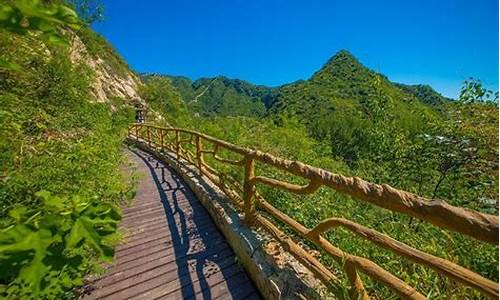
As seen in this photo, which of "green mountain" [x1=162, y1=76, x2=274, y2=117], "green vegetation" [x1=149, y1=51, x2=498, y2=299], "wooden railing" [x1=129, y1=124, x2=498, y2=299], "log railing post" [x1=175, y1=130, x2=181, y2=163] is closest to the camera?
"wooden railing" [x1=129, y1=124, x2=498, y2=299]

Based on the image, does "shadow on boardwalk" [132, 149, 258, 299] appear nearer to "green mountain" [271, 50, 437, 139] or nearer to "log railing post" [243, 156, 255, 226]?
"log railing post" [243, 156, 255, 226]

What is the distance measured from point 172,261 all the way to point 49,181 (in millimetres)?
2164

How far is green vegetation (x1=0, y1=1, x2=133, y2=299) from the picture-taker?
2.92ft

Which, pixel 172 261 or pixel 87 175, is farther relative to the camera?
pixel 87 175

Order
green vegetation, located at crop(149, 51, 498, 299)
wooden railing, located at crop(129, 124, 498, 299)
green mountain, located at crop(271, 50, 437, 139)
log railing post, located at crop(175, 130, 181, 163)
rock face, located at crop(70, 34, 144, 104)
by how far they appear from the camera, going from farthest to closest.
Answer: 1. green mountain, located at crop(271, 50, 437, 139)
2. rock face, located at crop(70, 34, 144, 104)
3. log railing post, located at crop(175, 130, 181, 163)
4. green vegetation, located at crop(149, 51, 498, 299)
5. wooden railing, located at crop(129, 124, 498, 299)

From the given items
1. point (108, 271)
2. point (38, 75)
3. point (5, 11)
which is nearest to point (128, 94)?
point (38, 75)

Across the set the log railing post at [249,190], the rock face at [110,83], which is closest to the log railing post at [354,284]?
the log railing post at [249,190]

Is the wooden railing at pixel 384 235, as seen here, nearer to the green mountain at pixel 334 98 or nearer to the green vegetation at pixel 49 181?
the green vegetation at pixel 49 181

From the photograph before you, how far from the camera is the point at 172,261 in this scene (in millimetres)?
3912

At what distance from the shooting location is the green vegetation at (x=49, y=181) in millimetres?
889

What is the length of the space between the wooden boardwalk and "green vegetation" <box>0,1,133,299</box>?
40 cm

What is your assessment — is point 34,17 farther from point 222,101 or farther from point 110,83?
point 222,101

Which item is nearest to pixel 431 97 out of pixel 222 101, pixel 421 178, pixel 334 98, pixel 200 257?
pixel 334 98

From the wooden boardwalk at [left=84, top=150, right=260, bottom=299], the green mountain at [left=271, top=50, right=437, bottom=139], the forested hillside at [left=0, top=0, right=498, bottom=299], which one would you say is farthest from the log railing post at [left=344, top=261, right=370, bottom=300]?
the green mountain at [left=271, top=50, right=437, bottom=139]
